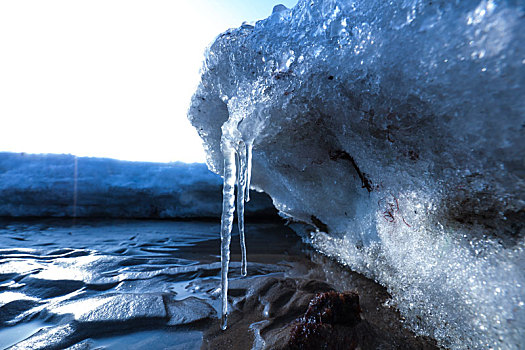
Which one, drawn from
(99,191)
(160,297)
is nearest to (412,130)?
(160,297)

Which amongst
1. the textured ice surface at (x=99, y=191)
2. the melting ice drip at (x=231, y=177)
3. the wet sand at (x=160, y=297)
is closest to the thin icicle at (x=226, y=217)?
the melting ice drip at (x=231, y=177)

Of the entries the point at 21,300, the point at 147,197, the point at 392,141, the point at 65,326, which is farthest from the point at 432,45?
the point at 147,197

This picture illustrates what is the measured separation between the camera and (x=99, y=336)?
1122mm

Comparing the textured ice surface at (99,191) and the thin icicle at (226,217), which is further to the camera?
the textured ice surface at (99,191)

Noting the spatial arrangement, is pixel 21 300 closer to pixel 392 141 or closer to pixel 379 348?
pixel 379 348

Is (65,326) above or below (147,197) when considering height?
below

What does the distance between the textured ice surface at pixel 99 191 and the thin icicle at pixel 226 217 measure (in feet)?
10.9

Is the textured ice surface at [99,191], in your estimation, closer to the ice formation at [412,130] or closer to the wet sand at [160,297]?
the wet sand at [160,297]

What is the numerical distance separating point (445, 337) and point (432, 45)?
3.35ft

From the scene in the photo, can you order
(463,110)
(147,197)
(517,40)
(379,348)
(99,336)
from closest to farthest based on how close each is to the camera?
(517,40)
(463,110)
(379,348)
(99,336)
(147,197)

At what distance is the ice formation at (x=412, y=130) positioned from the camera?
2.57 feet

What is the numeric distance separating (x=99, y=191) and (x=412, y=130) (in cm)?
544

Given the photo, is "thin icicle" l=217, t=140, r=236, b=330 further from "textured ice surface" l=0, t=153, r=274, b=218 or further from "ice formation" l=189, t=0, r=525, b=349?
"textured ice surface" l=0, t=153, r=274, b=218

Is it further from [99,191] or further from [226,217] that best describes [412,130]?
[99,191]
